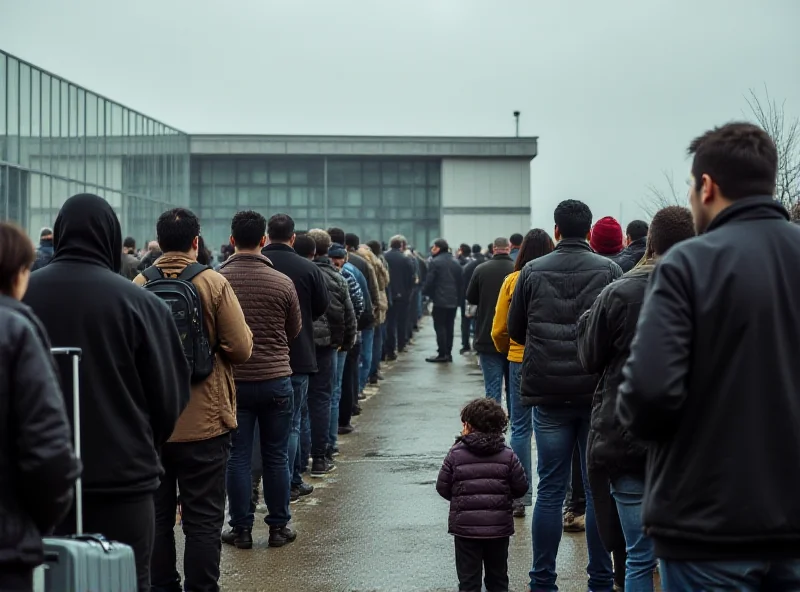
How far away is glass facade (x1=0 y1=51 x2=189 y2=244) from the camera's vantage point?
28.2m

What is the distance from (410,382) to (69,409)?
1436cm

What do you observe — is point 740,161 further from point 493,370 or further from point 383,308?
point 383,308

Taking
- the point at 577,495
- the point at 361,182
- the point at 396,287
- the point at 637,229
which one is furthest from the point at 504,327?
the point at 361,182

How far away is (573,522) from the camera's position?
27.9ft

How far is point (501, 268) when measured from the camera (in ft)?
42.2

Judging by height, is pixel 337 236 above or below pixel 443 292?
above

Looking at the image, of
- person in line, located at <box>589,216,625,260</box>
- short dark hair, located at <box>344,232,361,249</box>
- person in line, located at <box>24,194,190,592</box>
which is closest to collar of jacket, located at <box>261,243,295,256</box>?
person in line, located at <box>589,216,625,260</box>

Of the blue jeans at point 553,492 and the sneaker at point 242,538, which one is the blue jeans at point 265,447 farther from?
the blue jeans at point 553,492

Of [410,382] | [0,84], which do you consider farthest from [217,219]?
[410,382]

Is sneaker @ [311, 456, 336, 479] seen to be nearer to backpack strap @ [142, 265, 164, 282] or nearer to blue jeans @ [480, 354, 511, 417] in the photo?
blue jeans @ [480, 354, 511, 417]

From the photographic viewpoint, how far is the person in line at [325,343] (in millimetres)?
10430

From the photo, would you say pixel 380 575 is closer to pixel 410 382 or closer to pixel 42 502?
pixel 42 502

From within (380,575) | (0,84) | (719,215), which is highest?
(0,84)

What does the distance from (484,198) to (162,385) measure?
4380cm
